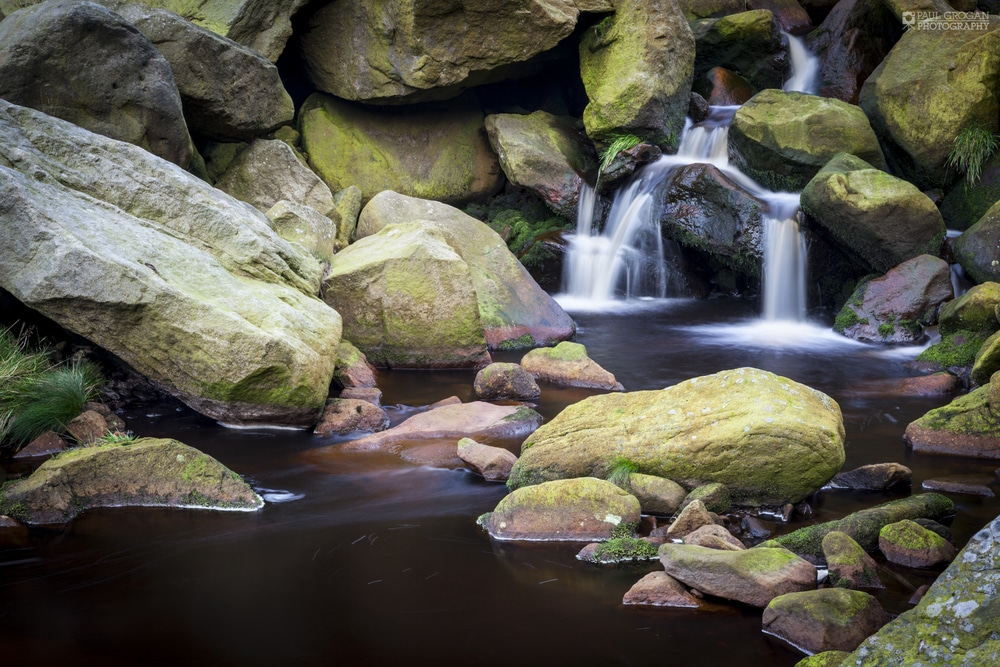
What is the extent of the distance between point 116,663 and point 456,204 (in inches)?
533

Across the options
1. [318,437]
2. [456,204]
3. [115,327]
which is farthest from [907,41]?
[115,327]

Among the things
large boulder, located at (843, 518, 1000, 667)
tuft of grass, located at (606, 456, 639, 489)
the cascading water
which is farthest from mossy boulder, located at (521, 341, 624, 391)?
large boulder, located at (843, 518, 1000, 667)

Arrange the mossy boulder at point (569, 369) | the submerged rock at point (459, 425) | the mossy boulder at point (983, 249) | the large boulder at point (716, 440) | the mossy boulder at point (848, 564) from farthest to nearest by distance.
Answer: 1. the mossy boulder at point (983, 249)
2. the mossy boulder at point (569, 369)
3. the submerged rock at point (459, 425)
4. the large boulder at point (716, 440)
5. the mossy boulder at point (848, 564)

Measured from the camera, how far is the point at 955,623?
3.01 m

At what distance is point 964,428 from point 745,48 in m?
11.9

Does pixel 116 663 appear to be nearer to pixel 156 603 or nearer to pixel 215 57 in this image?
pixel 156 603

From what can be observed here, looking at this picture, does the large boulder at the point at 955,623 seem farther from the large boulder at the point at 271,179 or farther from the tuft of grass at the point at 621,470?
the large boulder at the point at 271,179

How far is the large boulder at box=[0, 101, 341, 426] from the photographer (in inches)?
277

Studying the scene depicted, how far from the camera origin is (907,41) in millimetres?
13930

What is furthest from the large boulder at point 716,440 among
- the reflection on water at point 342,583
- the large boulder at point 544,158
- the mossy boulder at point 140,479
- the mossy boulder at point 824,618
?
the large boulder at point 544,158

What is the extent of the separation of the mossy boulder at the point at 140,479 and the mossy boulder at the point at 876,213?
9.10 metres

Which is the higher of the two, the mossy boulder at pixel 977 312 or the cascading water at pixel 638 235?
the cascading water at pixel 638 235

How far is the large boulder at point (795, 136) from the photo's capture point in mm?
13523

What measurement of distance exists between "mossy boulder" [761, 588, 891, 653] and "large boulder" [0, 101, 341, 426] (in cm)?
453
